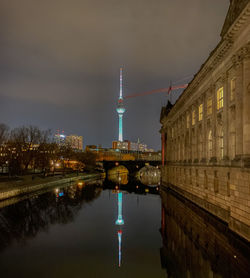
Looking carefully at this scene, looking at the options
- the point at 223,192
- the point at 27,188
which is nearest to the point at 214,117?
the point at 223,192

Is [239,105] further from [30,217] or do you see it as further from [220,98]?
[30,217]

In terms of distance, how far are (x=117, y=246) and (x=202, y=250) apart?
5868 millimetres

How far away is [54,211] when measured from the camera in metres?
33.8

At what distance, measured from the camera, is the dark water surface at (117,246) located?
14.7 meters

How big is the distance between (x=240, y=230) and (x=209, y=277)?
6.44 meters

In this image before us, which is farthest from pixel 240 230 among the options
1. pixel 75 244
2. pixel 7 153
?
pixel 7 153

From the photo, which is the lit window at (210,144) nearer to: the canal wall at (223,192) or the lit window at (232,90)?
the canal wall at (223,192)

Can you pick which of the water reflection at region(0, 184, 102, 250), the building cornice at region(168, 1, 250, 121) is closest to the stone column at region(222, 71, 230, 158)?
the building cornice at region(168, 1, 250, 121)

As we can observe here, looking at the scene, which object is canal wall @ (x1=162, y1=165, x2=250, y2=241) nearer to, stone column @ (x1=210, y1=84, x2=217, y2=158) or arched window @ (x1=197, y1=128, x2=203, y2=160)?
arched window @ (x1=197, y1=128, x2=203, y2=160)

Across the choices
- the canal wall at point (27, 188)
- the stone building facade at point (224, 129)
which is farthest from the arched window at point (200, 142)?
the canal wall at point (27, 188)

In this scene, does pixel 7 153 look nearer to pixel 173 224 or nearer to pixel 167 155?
pixel 167 155

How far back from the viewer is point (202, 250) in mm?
17844

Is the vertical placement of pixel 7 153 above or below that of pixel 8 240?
above

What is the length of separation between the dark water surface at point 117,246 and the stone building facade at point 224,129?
225 cm
